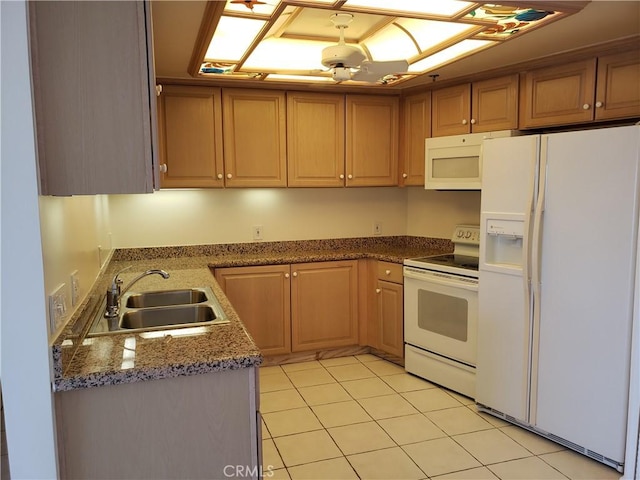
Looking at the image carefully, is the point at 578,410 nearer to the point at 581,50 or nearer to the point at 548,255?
the point at 548,255

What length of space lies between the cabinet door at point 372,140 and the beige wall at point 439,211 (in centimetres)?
41

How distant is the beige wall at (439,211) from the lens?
4.09 meters

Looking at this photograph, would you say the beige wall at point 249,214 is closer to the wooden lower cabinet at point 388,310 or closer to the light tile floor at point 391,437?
the wooden lower cabinet at point 388,310

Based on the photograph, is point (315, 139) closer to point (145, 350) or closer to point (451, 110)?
point (451, 110)

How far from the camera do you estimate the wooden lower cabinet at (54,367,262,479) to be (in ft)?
5.12

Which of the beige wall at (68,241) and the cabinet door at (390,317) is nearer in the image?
the beige wall at (68,241)

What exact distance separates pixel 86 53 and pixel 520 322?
2.56 meters

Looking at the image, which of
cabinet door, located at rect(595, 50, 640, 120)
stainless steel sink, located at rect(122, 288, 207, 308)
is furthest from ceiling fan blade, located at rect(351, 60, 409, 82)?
stainless steel sink, located at rect(122, 288, 207, 308)

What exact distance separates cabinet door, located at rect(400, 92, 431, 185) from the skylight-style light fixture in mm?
422

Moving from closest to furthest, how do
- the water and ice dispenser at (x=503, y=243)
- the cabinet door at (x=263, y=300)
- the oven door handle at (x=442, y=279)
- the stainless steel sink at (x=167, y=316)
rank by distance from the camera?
the stainless steel sink at (x=167, y=316) < the water and ice dispenser at (x=503, y=243) < the oven door handle at (x=442, y=279) < the cabinet door at (x=263, y=300)

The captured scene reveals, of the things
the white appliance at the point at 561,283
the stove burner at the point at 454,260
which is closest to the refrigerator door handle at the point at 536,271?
the white appliance at the point at 561,283

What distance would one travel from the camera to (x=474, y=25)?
8.08 feet

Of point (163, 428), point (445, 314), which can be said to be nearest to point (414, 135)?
point (445, 314)

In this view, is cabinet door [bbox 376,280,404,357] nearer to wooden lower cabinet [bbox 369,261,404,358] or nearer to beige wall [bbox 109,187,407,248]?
wooden lower cabinet [bbox 369,261,404,358]
